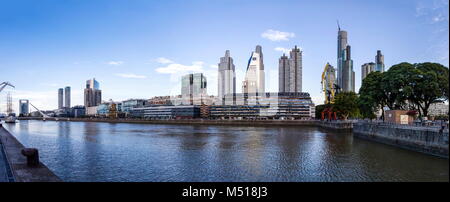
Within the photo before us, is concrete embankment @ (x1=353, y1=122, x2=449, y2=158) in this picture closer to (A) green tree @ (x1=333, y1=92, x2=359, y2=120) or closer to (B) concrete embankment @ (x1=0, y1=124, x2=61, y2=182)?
(B) concrete embankment @ (x1=0, y1=124, x2=61, y2=182)

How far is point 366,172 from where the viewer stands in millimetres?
26609

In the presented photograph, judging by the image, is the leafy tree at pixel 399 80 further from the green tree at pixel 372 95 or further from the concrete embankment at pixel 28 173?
the concrete embankment at pixel 28 173

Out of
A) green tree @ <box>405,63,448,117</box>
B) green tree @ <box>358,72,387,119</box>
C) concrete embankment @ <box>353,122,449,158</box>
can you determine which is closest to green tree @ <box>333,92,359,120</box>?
green tree @ <box>358,72,387,119</box>

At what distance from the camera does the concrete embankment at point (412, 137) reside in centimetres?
3269

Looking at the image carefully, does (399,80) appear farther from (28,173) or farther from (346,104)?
(28,173)

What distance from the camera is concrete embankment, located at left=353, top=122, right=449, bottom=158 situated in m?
32.7

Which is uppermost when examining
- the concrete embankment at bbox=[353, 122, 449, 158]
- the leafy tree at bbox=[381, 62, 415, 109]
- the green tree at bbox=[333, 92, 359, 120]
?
the leafy tree at bbox=[381, 62, 415, 109]

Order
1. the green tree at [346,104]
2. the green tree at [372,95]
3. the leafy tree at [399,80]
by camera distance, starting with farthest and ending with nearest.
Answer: the green tree at [346,104] < the green tree at [372,95] < the leafy tree at [399,80]

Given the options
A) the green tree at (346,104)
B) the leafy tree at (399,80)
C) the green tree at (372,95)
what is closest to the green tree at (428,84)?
the leafy tree at (399,80)

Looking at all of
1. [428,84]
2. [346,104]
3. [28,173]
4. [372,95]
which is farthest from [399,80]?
[28,173]

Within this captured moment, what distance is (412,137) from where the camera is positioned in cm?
3978
